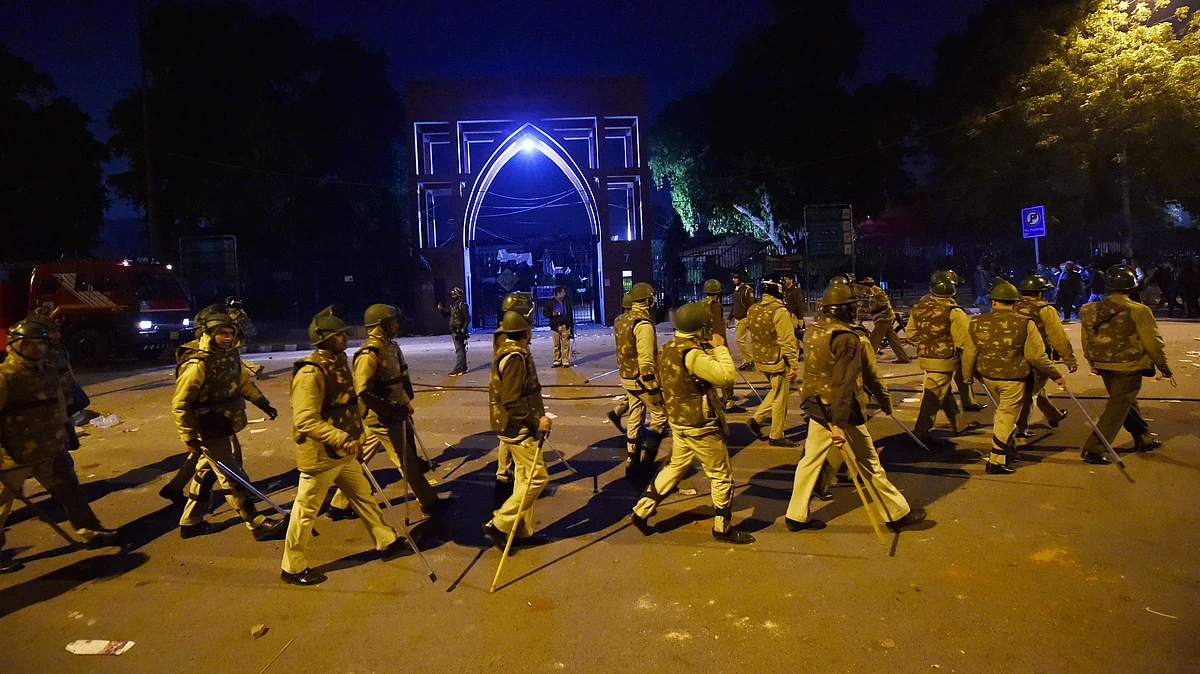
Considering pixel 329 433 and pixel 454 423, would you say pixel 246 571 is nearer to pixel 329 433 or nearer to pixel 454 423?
pixel 329 433

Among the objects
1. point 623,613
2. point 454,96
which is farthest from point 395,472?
→ point 454,96

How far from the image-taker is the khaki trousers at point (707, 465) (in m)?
5.07

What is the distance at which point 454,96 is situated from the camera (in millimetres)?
26141

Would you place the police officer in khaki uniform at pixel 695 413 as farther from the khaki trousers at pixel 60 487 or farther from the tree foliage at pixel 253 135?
the tree foliage at pixel 253 135

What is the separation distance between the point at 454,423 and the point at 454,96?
1924 cm

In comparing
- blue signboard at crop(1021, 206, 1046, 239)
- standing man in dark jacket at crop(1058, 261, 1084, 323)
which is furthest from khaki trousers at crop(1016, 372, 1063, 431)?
blue signboard at crop(1021, 206, 1046, 239)

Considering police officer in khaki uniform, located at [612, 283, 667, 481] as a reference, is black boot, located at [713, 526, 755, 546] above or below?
below

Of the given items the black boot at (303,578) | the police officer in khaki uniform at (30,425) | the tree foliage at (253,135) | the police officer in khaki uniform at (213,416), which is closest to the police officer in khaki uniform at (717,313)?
the police officer in khaki uniform at (213,416)

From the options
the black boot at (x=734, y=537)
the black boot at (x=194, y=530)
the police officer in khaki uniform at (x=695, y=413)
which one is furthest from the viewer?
the black boot at (x=194, y=530)

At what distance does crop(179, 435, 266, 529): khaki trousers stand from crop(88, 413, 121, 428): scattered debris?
19.1ft

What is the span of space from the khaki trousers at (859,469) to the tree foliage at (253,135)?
84.8 feet

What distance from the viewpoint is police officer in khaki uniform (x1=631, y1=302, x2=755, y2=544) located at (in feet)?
16.5

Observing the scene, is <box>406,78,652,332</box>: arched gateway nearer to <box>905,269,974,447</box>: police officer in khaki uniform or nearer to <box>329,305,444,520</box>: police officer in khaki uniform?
<box>905,269,974,447</box>: police officer in khaki uniform

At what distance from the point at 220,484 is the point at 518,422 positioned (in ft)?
8.10
